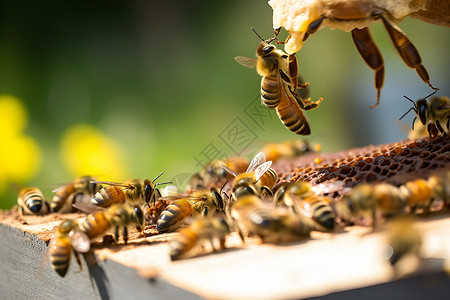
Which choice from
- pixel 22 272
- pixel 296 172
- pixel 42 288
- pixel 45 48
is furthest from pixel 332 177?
pixel 45 48

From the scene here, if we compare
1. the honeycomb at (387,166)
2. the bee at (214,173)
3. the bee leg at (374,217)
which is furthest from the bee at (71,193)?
the bee leg at (374,217)

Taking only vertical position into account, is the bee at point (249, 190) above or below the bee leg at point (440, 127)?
below

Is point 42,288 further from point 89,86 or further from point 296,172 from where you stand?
point 89,86

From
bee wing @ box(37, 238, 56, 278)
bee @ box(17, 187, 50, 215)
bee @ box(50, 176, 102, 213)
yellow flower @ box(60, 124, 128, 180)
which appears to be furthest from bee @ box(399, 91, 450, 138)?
yellow flower @ box(60, 124, 128, 180)

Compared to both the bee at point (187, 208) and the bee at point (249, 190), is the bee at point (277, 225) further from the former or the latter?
the bee at point (187, 208)

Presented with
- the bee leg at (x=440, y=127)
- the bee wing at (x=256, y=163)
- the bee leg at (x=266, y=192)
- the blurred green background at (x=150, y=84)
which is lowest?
the bee leg at (x=266, y=192)

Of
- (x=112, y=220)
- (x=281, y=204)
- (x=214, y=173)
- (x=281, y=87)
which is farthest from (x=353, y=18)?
(x=214, y=173)

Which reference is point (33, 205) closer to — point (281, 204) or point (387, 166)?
point (281, 204)

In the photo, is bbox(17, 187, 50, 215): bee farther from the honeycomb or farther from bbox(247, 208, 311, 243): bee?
bbox(247, 208, 311, 243): bee
